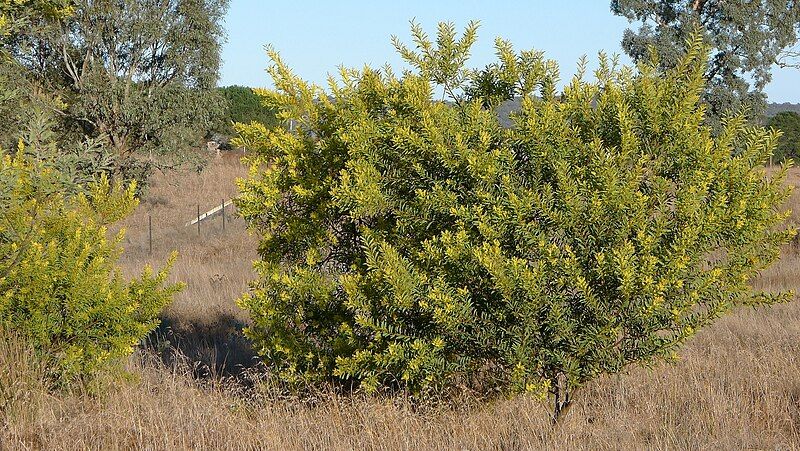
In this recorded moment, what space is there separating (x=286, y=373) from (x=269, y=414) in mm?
743

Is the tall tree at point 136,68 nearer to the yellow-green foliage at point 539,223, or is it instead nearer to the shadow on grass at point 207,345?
the shadow on grass at point 207,345

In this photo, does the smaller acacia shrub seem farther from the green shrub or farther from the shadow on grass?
the green shrub

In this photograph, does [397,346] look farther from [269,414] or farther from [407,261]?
[269,414]

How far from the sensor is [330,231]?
627 centimetres

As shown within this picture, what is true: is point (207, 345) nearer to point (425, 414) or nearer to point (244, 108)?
point (425, 414)

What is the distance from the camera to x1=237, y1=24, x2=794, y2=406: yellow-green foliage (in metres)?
4.85

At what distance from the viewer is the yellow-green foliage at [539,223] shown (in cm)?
485

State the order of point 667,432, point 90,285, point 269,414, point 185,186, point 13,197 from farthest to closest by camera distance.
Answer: point 185,186 → point 90,285 → point 13,197 → point 269,414 → point 667,432

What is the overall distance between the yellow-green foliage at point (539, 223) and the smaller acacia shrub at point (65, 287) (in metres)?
1.81

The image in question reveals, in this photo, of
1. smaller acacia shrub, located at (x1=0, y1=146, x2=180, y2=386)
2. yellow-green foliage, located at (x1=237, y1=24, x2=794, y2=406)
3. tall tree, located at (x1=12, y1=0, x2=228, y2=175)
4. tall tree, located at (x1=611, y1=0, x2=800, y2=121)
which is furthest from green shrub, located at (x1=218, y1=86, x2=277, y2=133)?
yellow-green foliage, located at (x1=237, y1=24, x2=794, y2=406)

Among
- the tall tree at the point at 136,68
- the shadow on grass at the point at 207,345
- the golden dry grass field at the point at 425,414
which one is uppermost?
the tall tree at the point at 136,68

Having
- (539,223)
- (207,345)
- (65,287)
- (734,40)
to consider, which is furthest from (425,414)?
(734,40)

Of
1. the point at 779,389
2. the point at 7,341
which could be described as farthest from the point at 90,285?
the point at 779,389

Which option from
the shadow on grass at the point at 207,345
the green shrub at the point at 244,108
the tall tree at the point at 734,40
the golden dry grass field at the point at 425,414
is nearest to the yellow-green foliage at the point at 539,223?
the golden dry grass field at the point at 425,414
